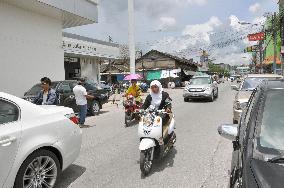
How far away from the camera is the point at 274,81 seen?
403 cm

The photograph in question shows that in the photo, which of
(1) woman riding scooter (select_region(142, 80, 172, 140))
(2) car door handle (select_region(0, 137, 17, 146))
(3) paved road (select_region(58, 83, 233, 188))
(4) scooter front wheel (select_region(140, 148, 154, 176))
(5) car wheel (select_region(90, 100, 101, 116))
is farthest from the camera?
(5) car wheel (select_region(90, 100, 101, 116))

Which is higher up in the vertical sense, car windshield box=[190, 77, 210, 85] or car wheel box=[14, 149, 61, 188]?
car windshield box=[190, 77, 210, 85]

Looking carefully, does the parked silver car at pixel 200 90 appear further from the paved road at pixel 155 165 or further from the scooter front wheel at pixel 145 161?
the scooter front wheel at pixel 145 161

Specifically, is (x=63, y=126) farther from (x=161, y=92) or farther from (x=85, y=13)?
(x=85, y=13)

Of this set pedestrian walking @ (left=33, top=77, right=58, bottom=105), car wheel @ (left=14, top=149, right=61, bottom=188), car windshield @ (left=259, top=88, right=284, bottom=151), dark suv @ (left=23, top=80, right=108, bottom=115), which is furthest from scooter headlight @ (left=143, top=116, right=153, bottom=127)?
dark suv @ (left=23, top=80, right=108, bottom=115)

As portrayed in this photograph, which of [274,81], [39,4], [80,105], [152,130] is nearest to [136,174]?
[152,130]

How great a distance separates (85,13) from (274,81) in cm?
1869

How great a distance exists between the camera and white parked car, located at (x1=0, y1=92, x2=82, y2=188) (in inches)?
176

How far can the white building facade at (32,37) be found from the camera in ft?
56.1

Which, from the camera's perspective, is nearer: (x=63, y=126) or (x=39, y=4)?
(x=63, y=126)

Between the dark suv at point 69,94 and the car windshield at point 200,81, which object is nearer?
the dark suv at point 69,94

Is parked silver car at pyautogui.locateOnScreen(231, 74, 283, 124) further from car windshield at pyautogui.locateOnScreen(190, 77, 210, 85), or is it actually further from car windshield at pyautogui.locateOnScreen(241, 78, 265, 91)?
car windshield at pyautogui.locateOnScreen(190, 77, 210, 85)

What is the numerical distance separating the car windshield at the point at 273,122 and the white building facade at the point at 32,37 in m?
15.4

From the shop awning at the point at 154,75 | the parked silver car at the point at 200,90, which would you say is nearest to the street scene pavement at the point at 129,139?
the parked silver car at the point at 200,90
